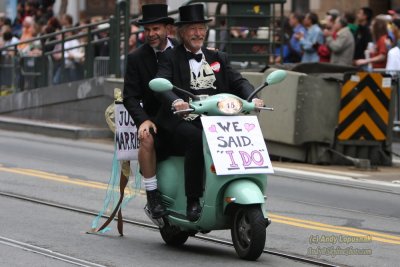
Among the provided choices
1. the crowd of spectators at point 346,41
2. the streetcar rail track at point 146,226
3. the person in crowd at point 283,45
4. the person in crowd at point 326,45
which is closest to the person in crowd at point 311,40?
the crowd of spectators at point 346,41

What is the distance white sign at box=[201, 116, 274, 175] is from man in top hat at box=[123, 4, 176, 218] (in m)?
0.59

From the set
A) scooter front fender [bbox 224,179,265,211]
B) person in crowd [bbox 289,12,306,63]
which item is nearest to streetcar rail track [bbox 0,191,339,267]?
scooter front fender [bbox 224,179,265,211]

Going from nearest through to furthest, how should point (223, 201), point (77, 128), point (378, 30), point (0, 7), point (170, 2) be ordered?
1. point (223, 201)
2. point (378, 30)
3. point (77, 128)
4. point (170, 2)
5. point (0, 7)

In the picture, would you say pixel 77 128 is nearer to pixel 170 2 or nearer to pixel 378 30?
pixel 170 2

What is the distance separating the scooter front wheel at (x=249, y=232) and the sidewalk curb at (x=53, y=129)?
12324 mm

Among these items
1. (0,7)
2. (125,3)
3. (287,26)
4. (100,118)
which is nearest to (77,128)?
(100,118)

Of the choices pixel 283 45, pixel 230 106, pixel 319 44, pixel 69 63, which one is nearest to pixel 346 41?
pixel 319 44

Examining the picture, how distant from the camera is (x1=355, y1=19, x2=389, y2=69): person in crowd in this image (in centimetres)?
1947

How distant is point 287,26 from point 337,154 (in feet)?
22.0

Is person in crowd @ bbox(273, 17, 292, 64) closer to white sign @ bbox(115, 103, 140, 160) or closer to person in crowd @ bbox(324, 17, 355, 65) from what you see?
person in crowd @ bbox(324, 17, 355, 65)

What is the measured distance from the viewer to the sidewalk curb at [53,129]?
20641 mm

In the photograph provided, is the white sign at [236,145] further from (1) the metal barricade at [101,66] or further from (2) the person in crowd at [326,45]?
(1) the metal barricade at [101,66]

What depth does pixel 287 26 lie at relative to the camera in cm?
2306

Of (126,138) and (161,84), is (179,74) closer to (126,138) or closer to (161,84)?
(161,84)
